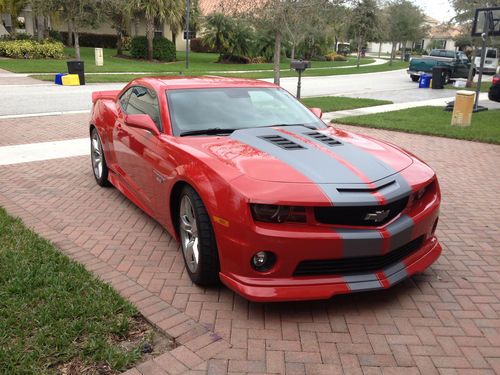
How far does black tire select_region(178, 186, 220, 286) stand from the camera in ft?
11.1

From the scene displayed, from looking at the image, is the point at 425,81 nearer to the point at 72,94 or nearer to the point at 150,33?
the point at 72,94

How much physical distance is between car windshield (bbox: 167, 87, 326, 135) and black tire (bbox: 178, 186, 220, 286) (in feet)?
3.02

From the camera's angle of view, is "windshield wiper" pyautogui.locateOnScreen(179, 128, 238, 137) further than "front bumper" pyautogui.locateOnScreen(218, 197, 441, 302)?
Yes

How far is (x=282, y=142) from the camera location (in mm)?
3949

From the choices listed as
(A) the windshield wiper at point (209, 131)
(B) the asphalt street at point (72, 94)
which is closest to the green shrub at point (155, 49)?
(B) the asphalt street at point (72, 94)

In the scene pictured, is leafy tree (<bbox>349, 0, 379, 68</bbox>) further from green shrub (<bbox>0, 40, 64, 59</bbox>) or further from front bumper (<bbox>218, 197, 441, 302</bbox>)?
front bumper (<bbox>218, 197, 441, 302</bbox>)

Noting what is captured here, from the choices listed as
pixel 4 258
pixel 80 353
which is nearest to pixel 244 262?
pixel 80 353

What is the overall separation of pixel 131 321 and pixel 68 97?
13.3 m

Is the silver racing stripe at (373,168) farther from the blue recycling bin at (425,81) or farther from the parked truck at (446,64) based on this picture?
the parked truck at (446,64)

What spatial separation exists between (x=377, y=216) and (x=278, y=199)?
0.69 meters

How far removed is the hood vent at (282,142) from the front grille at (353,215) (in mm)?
797

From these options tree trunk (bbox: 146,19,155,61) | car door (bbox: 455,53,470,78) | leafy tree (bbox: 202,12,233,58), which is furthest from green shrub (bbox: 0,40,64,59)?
car door (bbox: 455,53,470,78)

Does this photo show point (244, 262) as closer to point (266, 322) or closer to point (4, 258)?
point (266, 322)

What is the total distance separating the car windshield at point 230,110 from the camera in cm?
432
